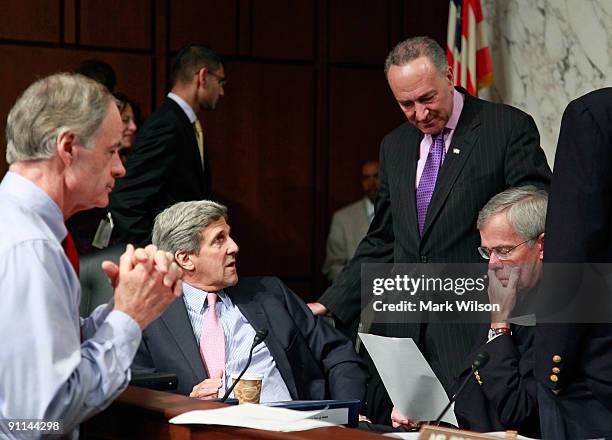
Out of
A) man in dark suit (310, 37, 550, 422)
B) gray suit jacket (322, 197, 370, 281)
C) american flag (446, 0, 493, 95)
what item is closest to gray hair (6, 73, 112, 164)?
man in dark suit (310, 37, 550, 422)

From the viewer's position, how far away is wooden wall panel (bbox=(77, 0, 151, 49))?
659cm

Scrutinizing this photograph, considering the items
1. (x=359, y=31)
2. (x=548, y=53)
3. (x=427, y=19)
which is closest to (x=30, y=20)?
(x=359, y=31)

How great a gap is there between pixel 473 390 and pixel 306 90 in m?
4.30

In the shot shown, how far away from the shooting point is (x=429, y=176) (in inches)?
166

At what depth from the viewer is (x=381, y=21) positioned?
744 cm

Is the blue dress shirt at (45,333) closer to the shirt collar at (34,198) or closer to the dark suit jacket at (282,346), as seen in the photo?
the shirt collar at (34,198)

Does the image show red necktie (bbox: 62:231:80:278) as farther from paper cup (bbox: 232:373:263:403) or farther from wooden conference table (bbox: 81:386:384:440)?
paper cup (bbox: 232:373:263:403)

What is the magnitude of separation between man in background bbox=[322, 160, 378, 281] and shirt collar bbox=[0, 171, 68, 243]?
187 inches

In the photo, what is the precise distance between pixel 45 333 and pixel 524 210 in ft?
5.60

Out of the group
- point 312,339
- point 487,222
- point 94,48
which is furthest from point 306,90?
point 487,222

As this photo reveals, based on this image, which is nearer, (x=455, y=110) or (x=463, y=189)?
(x=463, y=189)

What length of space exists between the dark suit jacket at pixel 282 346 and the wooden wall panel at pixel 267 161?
298 centimetres

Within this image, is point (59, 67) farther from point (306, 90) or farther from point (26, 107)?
point (26, 107)

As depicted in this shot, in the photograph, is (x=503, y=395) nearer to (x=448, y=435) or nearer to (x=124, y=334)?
(x=448, y=435)
